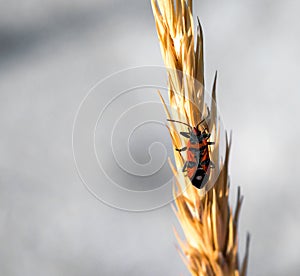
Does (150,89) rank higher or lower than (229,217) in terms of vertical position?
higher

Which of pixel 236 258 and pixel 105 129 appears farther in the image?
pixel 105 129

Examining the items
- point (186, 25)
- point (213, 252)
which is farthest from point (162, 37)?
point (213, 252)

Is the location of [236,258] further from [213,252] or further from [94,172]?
[94,172]
